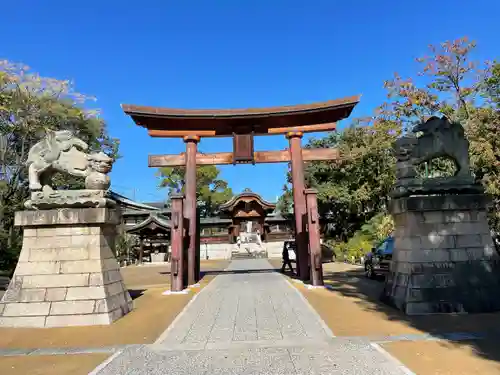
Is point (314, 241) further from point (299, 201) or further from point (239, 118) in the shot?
point (239, 118)

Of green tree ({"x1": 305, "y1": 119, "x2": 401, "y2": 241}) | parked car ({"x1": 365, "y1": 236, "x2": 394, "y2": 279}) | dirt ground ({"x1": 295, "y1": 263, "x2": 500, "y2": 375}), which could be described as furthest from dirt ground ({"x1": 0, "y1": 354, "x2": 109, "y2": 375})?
green tree ({"x1": 305, "y1": 119, "x2": 401, "y2": 241})

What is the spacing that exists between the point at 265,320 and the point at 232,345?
1.62 m

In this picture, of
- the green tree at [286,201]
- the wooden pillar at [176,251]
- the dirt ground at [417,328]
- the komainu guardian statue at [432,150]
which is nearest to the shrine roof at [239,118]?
the wooden pillar at [176,251]

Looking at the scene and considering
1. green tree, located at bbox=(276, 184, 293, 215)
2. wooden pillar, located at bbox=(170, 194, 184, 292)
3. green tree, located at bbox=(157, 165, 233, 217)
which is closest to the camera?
wooden pillar, located at bbox=(170, 194, 184, 292)

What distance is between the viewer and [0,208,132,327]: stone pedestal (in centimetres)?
680

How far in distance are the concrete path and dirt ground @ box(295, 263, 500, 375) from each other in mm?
340

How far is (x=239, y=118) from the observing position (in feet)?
44.5

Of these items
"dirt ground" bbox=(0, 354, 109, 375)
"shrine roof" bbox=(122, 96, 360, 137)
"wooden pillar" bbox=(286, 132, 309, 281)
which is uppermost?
"shrine roof" bbox=(122, 96, 360, 137)

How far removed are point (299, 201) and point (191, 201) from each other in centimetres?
392

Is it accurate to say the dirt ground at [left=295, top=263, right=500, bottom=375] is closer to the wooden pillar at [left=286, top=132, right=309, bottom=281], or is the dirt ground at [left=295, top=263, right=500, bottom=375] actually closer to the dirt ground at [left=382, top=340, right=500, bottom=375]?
the dirt ground at [left=382, top=340, right=500, bottom=375]

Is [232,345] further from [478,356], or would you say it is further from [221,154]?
[221,154]

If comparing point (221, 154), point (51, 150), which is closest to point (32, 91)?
point (221, 154)

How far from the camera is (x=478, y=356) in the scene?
4500mm

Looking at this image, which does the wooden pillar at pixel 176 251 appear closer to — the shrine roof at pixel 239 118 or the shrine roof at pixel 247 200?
the shrine roof at pixel 239 118
